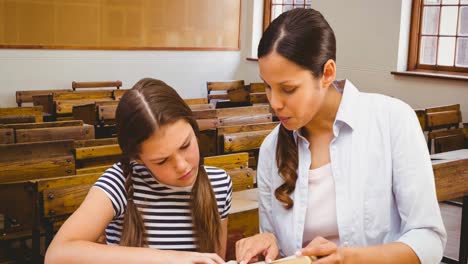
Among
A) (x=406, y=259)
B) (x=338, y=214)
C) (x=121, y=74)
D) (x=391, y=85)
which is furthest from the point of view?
(x=121, y=74)

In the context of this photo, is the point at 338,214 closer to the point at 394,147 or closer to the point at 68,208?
the point at 394,147

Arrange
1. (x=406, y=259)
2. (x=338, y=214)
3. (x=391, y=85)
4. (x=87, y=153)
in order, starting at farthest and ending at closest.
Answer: (x=391, y=85) < (x=87, y=153) < (x=338, y=214) < (x=406, y=259)

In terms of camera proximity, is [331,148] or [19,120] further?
[19,120]

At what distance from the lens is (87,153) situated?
401 cm

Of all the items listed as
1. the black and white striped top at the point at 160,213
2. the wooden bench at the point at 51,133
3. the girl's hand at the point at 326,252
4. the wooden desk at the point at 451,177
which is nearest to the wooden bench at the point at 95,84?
the wooden bench at the point at 51,133

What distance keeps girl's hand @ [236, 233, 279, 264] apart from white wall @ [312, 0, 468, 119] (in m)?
5.84

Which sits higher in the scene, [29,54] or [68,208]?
[29,54]

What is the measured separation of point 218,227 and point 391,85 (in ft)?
20.9

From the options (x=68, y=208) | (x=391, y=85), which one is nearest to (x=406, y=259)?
(x=68, y=208)

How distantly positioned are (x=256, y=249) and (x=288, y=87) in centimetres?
42

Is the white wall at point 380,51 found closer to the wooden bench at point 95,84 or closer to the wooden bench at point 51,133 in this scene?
the wooden bench at point 95,84

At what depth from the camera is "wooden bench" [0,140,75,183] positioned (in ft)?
11.9

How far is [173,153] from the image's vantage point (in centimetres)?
165

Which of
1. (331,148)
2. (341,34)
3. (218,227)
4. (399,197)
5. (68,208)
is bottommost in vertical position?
(68,208)
